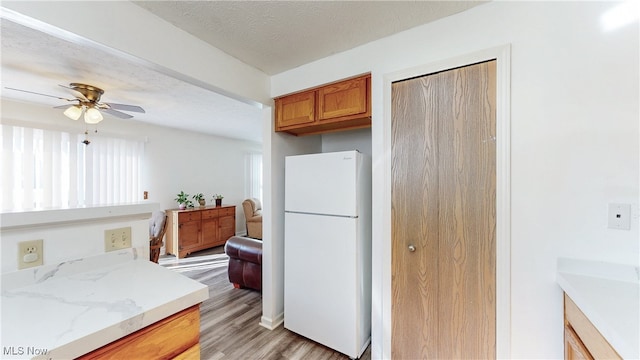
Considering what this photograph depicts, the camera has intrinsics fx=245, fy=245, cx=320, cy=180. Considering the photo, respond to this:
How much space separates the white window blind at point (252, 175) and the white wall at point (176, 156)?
12 centimetres

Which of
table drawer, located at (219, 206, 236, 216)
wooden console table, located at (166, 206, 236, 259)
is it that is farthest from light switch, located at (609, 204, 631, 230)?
table drawer, located at (219, 206, 236, 216)

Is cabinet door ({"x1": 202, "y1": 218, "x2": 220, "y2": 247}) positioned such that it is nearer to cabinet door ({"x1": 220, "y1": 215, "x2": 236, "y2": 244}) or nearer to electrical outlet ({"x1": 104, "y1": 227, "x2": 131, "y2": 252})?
cabinet door ({"x1": 220, "y1": 215, "x2": 236, "y2": 244})

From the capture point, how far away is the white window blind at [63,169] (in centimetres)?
301

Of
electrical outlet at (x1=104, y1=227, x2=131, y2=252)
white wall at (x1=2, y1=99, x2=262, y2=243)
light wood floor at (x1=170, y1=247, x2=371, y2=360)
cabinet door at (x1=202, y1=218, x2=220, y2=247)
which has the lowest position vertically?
light wood floor at (x1=170, y1=247, x2=371, y2=360)

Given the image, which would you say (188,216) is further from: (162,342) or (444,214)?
(444,214)

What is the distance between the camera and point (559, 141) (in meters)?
1.24

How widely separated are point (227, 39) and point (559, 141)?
2.10 metres

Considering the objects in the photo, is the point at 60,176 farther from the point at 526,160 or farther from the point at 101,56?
the point at 526,160

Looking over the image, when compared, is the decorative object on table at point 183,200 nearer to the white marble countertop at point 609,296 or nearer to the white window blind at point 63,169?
the white window blind at point 63,169

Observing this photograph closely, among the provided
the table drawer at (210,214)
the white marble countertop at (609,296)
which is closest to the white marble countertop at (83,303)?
the white marble countertop at (609,296)

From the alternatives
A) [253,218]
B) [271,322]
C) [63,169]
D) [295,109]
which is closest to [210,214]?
[253,218]

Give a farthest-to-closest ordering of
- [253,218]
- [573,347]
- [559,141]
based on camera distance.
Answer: [253,218]
[559,141]
[573,347]

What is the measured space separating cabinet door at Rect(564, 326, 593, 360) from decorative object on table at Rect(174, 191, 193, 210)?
5.01m

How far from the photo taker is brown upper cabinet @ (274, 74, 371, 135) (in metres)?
1.86
